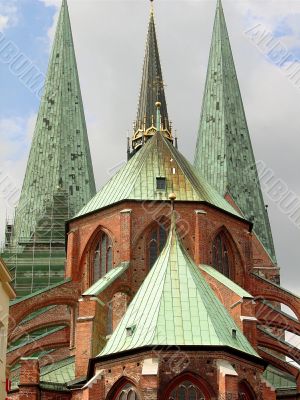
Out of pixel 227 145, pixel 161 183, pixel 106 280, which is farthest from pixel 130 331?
pixel 227 145

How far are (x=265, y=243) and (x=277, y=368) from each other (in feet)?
52.3

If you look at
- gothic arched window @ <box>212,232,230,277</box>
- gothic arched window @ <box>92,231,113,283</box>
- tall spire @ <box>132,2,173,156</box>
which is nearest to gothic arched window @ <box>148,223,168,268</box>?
gothic arched window @ <box>92,231,113,283</box>

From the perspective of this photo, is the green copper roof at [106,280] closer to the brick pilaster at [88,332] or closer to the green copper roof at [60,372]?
the brick pilaster at [88,332]

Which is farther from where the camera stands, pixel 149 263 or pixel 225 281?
pixel 149 263

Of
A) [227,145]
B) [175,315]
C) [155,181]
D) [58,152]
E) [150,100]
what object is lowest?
[175,315]

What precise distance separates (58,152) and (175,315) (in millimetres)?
27345

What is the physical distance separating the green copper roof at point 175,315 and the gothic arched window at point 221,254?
19.8 feet

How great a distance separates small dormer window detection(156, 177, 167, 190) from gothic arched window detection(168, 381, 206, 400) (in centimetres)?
1118

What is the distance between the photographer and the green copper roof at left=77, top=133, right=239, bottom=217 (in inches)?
1444

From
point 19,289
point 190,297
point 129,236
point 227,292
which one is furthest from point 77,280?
point 19,289

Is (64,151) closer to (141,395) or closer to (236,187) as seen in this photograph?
(236,187)

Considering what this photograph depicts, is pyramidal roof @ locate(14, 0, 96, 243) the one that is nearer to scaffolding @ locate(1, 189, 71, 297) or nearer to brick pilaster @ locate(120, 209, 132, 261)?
scaffolding @ locate(1, 189, 71, 297)

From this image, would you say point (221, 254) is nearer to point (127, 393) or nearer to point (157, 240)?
point (157, 240)

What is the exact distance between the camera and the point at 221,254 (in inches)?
1454
